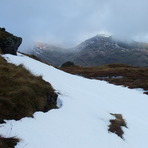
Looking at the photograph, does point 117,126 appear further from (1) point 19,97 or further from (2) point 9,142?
(2) point 9,142

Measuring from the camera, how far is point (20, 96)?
11602mm

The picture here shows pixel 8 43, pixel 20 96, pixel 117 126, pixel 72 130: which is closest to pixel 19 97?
pixel 20 96

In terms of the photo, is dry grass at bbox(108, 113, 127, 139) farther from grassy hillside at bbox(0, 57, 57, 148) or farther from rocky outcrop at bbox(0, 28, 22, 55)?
rocky outcrop at bbox(0, 28, 22, 55)

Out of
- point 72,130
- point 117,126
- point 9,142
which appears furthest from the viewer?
point 117,126

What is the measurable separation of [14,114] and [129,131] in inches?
287

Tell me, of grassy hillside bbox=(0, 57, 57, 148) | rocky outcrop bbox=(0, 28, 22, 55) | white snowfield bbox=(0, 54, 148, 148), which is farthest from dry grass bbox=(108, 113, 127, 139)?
rocky outcrop bbox=(0, 28, 22, 55)

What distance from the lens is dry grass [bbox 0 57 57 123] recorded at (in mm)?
10680

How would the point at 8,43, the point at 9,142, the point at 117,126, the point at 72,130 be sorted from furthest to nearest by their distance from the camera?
the point at 8,43
the point at 117,126
the point at 72,130
the point at 9,142

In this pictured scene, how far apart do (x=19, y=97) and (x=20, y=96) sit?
0.09 metres

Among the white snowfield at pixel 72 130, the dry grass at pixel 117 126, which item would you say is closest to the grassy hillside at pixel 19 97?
the white snowfield at pixel 72 130

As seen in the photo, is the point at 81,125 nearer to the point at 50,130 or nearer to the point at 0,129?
the point at 50,130

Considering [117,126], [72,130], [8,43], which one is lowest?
[72,130]

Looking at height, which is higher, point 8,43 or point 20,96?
point 8,43

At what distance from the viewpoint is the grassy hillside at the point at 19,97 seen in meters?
10.4
